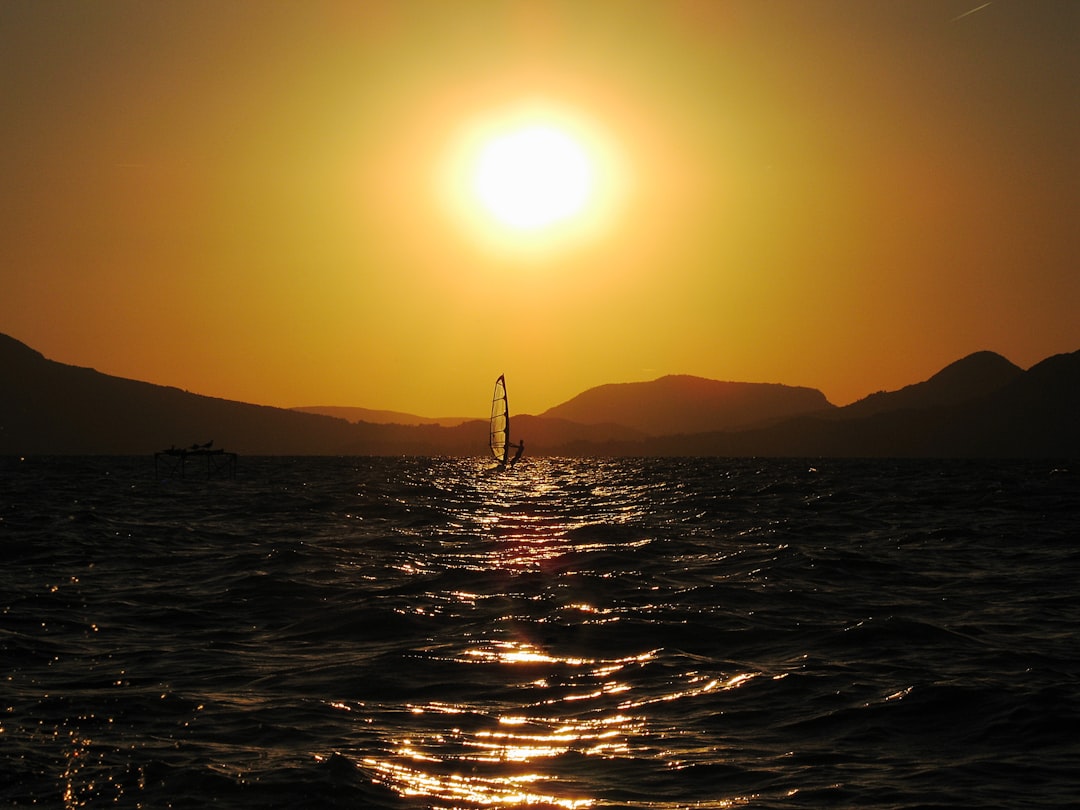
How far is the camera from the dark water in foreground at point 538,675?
1179 centimetres

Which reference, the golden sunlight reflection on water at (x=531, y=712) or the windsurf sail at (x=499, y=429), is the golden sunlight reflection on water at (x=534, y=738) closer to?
the golden sunlight reflection on water at (x=531, y=712)

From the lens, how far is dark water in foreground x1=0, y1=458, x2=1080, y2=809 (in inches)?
464

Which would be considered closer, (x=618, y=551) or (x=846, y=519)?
(x=618, y=551)

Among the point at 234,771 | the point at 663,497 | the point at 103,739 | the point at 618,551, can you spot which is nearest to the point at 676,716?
the point at 234,771

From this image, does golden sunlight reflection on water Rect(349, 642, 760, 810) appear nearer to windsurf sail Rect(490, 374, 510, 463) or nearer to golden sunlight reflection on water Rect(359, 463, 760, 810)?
golden sunlight reflection on water Rect(359, 463, 760, 810)

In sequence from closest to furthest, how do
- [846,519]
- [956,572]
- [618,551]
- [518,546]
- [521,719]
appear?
[521,719]
[956,572]
[618,551]
[518,546]
[846,519]

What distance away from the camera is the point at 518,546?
3897 cm

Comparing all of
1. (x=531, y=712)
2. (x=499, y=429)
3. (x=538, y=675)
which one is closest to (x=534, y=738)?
(x=531, y=712)

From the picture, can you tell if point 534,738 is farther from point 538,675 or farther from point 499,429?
point 499,429

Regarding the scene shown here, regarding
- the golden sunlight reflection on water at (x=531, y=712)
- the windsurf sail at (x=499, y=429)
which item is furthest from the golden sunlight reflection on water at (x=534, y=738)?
the windsurf sail at (x=499, y=429)

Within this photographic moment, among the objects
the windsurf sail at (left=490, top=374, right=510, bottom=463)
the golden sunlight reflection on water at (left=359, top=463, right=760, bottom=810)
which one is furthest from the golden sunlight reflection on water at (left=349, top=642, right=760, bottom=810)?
the windsurf sail at (left=490, top=374, right=510, bottom=463)

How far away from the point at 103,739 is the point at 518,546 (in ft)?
86.3

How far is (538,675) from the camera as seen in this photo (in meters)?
17.2

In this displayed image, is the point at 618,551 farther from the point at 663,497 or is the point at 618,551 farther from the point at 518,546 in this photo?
the point at 663,497
